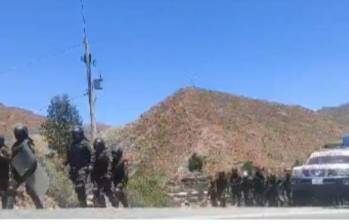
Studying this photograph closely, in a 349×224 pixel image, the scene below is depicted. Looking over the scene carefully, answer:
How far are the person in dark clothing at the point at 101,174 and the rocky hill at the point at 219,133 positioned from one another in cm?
3388

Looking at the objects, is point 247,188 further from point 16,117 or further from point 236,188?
point 16,117

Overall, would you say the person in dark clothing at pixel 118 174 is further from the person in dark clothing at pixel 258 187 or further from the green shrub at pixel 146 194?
the person in dark clothing at pixel 258 187

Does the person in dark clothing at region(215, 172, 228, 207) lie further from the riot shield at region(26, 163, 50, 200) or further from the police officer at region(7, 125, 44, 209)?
the police officer at region(7, 125, 44, 209)

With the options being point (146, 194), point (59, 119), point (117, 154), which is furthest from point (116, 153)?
point (59, 119)

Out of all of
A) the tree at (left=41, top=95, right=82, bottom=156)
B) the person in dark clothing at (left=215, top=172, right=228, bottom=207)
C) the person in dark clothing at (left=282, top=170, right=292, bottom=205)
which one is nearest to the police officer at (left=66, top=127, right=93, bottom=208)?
the person in dark clothing at (left=282, top=170, right=292, bottom=205)

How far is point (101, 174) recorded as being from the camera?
20.4 metres

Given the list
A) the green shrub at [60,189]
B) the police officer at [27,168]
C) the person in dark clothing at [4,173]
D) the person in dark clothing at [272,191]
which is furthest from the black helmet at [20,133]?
the person in dark clothing at [272,191]

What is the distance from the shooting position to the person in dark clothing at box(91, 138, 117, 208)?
20297 mm

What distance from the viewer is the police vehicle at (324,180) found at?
2423 centimetres

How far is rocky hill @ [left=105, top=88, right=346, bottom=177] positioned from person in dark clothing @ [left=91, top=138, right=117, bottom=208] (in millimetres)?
33876

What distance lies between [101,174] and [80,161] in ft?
2.79

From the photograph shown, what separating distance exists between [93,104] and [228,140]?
23.0 meters
